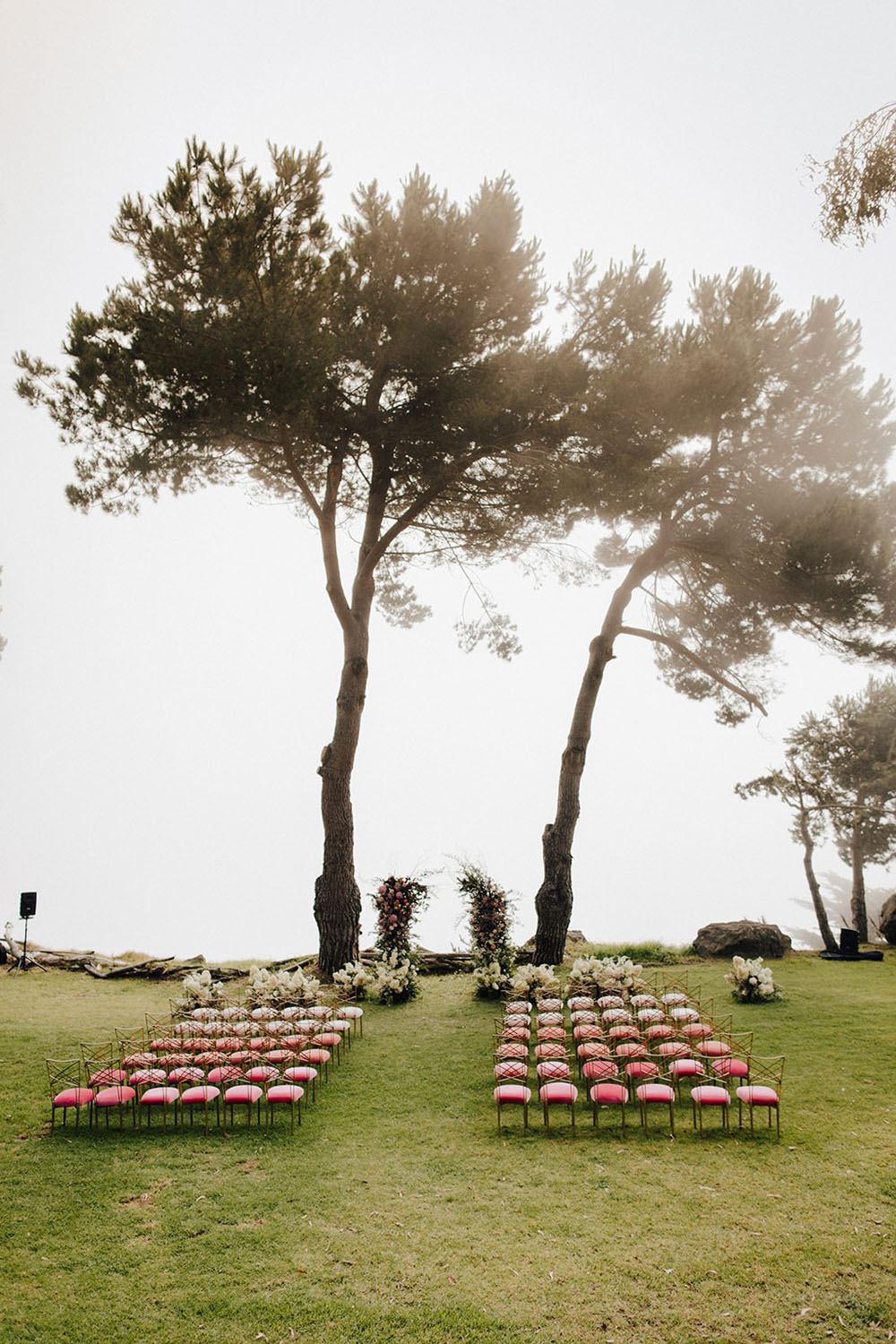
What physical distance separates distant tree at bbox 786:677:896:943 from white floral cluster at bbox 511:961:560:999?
10.6 meters

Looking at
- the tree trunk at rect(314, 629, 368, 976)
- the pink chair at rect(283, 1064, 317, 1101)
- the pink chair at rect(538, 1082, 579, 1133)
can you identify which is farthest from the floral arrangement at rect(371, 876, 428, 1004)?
the pink chair at rect(538, 1082, 579, 1133)

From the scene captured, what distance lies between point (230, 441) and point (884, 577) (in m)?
10.5

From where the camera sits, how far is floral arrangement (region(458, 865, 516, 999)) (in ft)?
40.7

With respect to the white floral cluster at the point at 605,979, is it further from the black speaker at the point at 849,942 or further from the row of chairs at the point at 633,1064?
the black speaker at the point at 849,942

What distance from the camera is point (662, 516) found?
A: 14688 mm

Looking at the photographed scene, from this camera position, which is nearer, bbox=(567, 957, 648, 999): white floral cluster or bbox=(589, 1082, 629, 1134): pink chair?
bbox=(589, 1082, 629, 1134): pink chair

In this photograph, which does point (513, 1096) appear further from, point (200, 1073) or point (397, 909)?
point (397, 909)

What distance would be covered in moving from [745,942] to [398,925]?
7.00 meters

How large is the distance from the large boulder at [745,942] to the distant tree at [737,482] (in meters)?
3.24

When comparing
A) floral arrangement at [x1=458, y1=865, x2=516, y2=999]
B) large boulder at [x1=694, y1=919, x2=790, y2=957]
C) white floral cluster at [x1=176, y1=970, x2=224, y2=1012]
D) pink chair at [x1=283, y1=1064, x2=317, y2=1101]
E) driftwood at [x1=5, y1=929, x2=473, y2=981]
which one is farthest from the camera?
large boulder at [x1=694, y1=919, x2=790, y2=957]

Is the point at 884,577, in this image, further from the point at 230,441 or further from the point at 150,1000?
the point at 150,1000

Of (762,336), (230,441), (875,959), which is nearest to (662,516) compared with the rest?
(762,336)

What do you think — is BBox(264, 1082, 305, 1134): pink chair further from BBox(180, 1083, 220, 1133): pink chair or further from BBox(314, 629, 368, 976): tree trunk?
BBox(314, 629, 368, 976): tree trunk

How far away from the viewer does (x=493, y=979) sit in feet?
38.2
